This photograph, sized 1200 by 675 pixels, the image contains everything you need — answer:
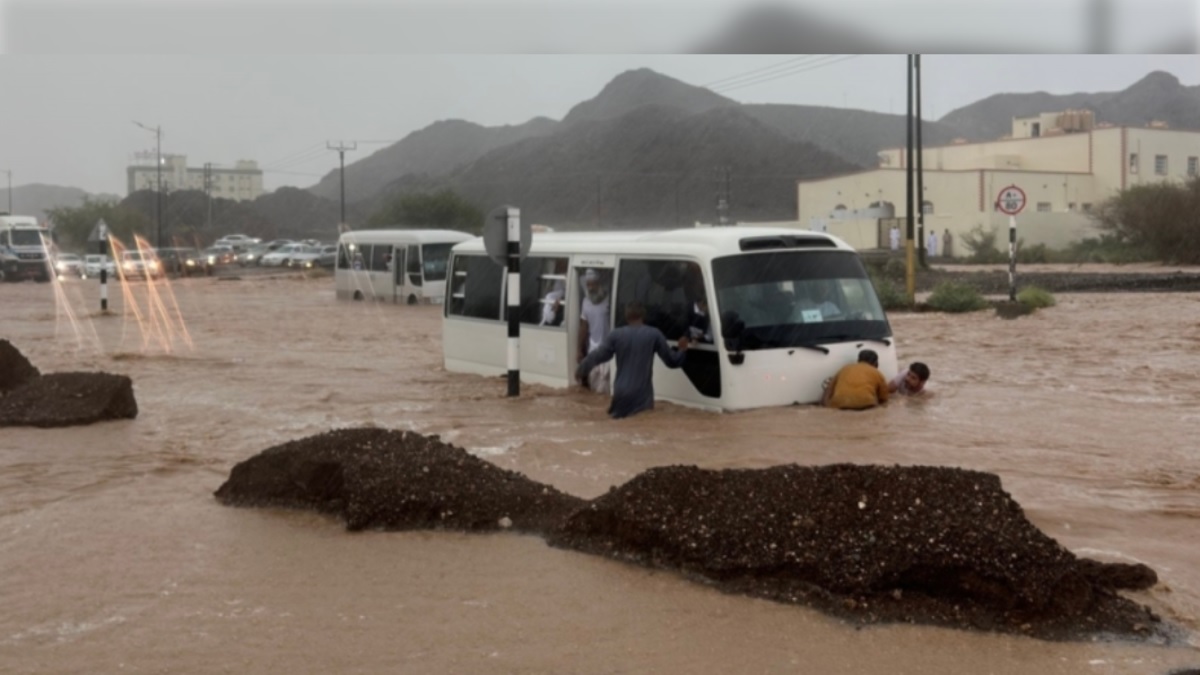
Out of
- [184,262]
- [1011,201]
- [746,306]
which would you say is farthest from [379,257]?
[184,262]

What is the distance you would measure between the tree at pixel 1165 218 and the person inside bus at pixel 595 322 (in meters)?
36.0

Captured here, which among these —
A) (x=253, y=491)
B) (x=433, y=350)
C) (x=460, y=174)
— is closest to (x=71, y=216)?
(x=460, y=174)

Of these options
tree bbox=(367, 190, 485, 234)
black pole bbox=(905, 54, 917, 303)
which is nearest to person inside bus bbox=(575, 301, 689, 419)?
black pole bbox=(905, 54, 917, 303)

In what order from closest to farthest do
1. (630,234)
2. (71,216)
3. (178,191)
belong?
(630,234) < (71,216) < (178,191)

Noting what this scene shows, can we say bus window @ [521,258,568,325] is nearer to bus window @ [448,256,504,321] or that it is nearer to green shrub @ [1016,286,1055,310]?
bus window @ [448,256,504,321]

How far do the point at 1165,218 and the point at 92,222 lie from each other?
219 ft

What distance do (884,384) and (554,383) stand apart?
3.75 m

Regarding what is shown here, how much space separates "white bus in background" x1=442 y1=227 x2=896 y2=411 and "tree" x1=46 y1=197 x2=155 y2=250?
252ft

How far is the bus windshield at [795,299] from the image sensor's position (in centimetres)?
1304

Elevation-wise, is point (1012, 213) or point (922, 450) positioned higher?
point (1012, 213)

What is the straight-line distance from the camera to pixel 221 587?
24.6 feet

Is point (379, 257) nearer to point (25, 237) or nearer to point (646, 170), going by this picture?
point (25, 237)

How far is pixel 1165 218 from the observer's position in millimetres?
46688

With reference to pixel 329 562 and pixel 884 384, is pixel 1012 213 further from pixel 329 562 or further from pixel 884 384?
pixel 329 562
